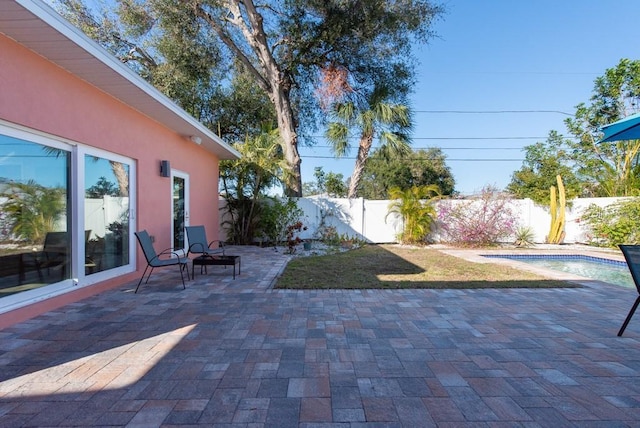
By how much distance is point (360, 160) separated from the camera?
12375mm

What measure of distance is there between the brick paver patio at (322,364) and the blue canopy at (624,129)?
2.05 m

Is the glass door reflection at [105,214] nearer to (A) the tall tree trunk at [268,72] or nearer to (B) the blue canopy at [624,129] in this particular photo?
(A) the tall tree trunk at [268,72]

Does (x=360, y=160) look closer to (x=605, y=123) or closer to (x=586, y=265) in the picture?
(x=586, y=265)

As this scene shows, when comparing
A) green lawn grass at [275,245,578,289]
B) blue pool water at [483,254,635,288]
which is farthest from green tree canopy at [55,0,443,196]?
blue pool water at [483,254,635,288]

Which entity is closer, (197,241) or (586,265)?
(197,241)

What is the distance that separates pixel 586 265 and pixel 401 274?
5.84 metres

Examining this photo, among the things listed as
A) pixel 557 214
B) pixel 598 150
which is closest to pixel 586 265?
pixel 557 214

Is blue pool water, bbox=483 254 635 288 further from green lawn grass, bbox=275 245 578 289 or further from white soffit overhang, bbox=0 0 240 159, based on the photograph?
white soffit overhang, bbox=0 0 240 159

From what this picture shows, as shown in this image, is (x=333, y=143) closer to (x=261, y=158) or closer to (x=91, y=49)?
(x=261, y=158)

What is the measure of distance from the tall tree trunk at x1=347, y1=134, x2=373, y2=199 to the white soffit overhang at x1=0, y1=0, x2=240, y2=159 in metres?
7.41

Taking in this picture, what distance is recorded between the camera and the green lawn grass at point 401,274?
202 inches

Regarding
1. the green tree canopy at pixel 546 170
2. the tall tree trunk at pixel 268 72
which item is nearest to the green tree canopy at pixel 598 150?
the green tree canopy at pixel 546 170

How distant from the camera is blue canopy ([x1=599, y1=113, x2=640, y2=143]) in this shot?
3.07 m

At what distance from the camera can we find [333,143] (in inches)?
464
